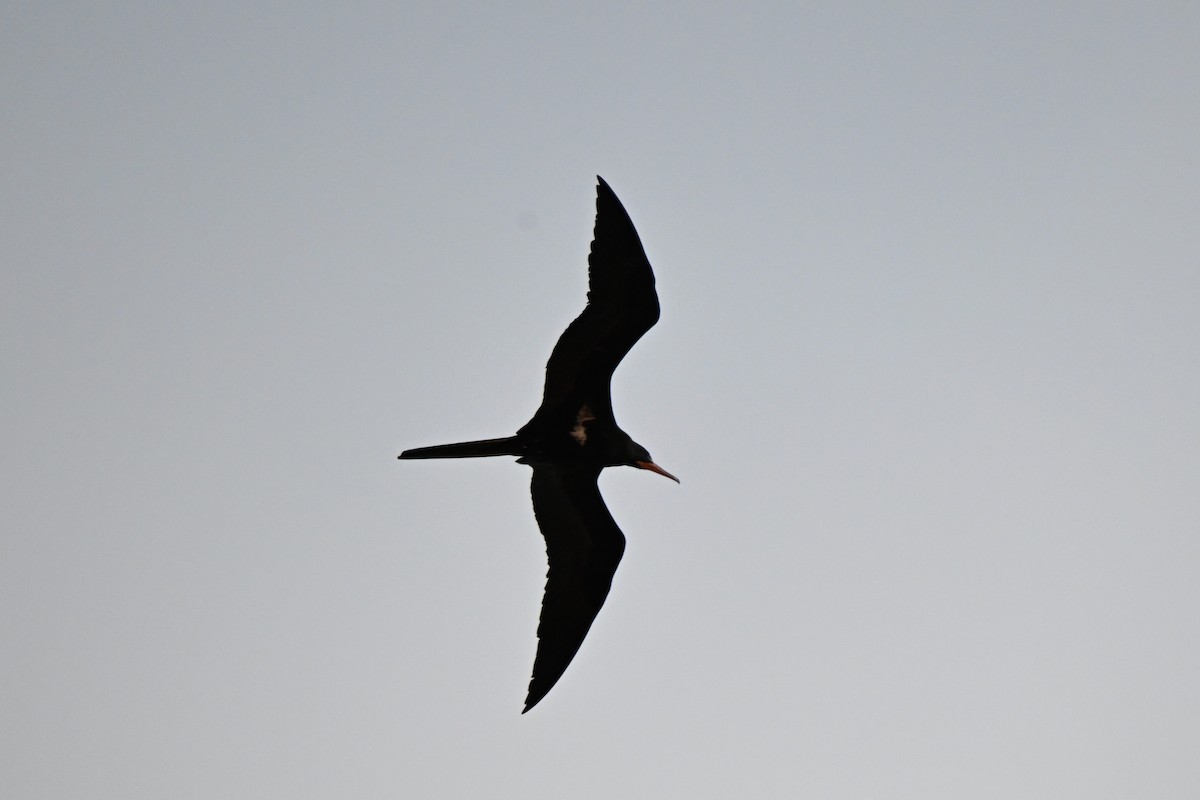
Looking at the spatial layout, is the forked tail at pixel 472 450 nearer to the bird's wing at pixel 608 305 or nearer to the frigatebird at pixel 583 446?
the frigatebird at pixel 583 446

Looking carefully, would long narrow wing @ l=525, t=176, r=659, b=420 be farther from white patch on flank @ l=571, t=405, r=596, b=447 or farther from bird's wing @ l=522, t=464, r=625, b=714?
bird's wing @ l=522, t=464, r=625, b=714

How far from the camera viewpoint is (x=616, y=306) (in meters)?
10.9

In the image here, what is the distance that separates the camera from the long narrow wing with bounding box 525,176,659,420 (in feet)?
35.5

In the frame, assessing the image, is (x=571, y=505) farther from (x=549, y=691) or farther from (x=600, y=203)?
(x=600, y=203)

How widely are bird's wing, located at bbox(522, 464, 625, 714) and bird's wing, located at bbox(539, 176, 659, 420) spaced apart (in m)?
1.39

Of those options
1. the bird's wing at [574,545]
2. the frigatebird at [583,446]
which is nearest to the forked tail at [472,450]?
the frigatebird at [583,446]

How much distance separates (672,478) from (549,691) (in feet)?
9.39

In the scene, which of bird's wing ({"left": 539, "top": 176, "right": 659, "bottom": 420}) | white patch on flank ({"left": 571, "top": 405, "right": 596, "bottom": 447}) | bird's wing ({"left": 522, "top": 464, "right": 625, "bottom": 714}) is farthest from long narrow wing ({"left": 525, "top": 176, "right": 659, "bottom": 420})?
bird's wing ({"left": 522, "top": 464, "right": 625, "bottom": 714})

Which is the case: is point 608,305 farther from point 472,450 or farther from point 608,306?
point 472,450

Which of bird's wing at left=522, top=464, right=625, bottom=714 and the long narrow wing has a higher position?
the long narrow wing

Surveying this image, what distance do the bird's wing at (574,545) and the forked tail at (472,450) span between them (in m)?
0.69

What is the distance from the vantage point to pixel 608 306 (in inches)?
430

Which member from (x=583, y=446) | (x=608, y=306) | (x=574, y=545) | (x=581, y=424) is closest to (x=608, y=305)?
(x=608, y=306)

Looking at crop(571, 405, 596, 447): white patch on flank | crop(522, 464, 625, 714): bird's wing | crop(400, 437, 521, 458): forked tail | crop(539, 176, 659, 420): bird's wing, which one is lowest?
crop(522, 464, 625, 714): bird's wing
